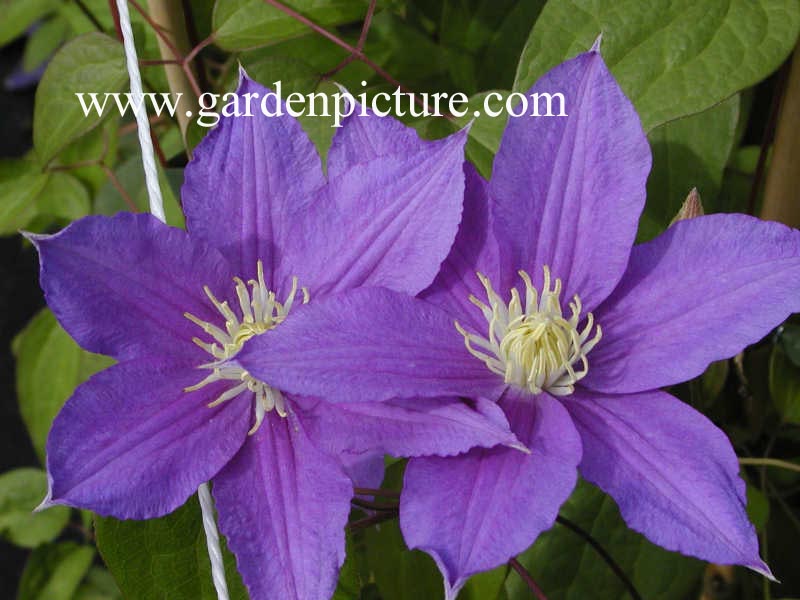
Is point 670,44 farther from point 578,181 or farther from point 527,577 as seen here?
point 527,577

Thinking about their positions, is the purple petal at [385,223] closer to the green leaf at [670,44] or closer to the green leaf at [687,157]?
the green leaf at [670,44]

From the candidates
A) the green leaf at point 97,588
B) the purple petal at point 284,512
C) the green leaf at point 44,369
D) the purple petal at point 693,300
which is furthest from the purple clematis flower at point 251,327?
the green leaf at point 97,588

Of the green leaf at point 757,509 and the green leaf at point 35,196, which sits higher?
the green leaf at point 35,196

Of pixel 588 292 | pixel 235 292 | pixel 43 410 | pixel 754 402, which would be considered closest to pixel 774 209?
pixel 754 402

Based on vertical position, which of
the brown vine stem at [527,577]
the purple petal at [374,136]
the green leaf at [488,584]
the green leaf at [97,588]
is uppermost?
the purple petal at [374,136]

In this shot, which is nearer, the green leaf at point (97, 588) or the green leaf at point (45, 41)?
the green leaf at point (97, 588)

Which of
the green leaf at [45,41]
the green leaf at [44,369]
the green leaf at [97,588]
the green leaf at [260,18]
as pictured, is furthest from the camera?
the green leaf at [45,41]

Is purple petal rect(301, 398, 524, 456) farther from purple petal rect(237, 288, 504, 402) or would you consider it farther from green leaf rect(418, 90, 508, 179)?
green leaf rect(418, 90, 508, 179)

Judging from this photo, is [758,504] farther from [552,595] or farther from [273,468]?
[273,468]

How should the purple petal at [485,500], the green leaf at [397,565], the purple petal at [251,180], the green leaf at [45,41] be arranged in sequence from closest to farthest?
1. the purple petal at [485,500]
2. the purple petal at [251,180]
3. the green leaf at [397,565]
4. the green leaf at [45,41]

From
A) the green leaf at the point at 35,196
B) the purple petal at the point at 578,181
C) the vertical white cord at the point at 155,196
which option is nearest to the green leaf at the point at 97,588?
the green leaf at the point at 35,196
